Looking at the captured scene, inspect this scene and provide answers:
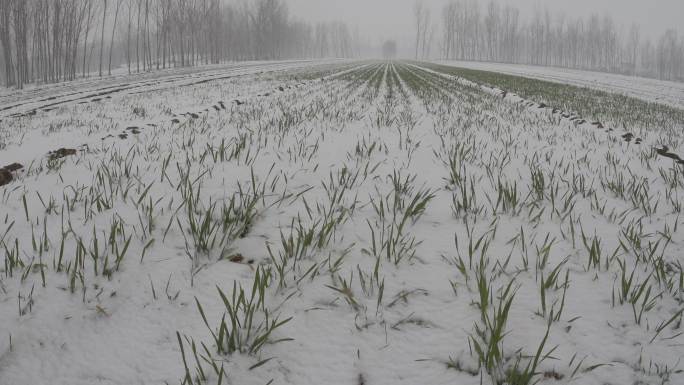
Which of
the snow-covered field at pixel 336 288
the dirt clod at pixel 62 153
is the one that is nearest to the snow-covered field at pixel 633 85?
the snow-covered field at pixel 336 288

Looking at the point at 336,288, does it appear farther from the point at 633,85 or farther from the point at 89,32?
the point at 89,32

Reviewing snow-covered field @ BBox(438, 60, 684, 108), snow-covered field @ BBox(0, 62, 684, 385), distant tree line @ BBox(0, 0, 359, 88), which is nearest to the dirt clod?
snow-covered field @ BBox(0, 62, 684, 385)

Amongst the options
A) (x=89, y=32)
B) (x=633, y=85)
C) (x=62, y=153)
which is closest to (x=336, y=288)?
(x=62, y=153)

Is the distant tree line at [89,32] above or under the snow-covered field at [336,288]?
above

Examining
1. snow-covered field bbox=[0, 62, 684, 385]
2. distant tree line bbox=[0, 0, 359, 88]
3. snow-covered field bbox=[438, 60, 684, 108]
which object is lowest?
snow-covered field bbox=[0, 62, 684, 385]

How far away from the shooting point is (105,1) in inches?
1211

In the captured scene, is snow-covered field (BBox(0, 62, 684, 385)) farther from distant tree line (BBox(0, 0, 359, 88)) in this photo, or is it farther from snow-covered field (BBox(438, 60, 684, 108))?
distant tree line (BBox(0, 0, 359, 88))

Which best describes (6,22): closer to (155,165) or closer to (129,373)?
(155,165)

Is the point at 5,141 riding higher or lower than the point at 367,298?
higher

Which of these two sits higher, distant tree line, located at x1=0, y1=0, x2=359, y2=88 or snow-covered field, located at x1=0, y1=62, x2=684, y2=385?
distant tree line, located at x1=0, y1=0, x2=359, y2=88

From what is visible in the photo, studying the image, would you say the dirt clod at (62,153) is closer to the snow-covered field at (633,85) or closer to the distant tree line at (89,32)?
the snow-covered field at (633,85)

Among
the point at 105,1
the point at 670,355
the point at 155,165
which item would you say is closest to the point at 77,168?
the point at 155,165

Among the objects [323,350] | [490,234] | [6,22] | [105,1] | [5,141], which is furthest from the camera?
[105,1]

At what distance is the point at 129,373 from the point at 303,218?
49.7 inches
